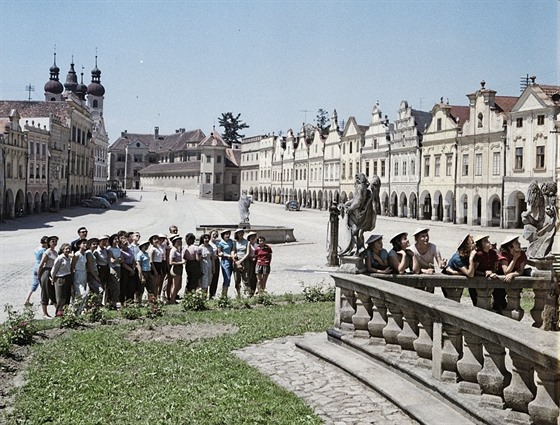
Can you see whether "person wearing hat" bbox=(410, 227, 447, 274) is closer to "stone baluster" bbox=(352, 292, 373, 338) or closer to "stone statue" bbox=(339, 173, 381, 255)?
"stone statue" bbox=(339, 173, 381, 255)

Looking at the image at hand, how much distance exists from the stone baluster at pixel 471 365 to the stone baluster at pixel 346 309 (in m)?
2.78

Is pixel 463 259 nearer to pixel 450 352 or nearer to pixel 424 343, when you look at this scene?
pixel 424 343

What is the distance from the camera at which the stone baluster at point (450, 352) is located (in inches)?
250

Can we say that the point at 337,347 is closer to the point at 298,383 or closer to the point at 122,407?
the point at 298,383

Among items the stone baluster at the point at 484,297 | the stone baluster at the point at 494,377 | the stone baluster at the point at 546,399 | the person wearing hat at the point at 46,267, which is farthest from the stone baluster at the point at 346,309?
the person wearing hat at the point at 46,267

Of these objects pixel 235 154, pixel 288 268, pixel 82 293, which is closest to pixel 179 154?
pixel 235 154

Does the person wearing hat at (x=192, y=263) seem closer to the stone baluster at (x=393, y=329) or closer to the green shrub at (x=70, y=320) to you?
the green shrub at (x=70, y=320)

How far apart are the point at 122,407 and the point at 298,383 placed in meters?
2.08

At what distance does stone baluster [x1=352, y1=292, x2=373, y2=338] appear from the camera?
8438mm

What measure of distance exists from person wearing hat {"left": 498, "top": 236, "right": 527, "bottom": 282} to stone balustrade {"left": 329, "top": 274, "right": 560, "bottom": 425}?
20 centimetres

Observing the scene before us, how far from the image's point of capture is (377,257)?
952cm

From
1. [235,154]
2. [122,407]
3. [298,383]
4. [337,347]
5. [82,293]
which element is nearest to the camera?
[122,407]

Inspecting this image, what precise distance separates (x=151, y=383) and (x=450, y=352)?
3.58 meters

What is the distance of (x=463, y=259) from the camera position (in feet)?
31.0
